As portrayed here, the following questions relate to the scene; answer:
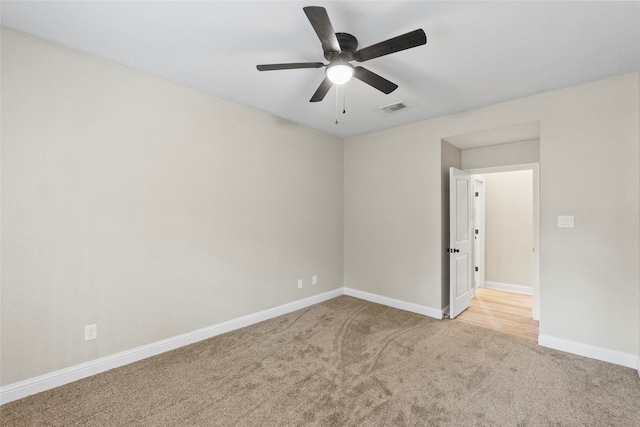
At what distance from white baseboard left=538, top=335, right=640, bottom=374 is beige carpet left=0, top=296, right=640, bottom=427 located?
3.5 inches

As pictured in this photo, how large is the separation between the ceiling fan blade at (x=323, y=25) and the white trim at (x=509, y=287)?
5323 millimetres

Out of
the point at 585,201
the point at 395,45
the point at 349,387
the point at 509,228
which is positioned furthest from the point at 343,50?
the point at 509,228

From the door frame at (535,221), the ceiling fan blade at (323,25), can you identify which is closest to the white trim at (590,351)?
the door frame at (535,221)

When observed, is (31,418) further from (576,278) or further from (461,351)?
(576,278)

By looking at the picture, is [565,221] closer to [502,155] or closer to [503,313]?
[502,155]

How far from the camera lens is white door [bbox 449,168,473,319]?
380 cm

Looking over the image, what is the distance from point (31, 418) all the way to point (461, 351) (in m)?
3.48

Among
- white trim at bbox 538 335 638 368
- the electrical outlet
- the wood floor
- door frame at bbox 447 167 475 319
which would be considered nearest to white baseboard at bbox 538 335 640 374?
white trim at bbox 538 335 638 368

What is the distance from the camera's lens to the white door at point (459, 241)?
380 centimetres

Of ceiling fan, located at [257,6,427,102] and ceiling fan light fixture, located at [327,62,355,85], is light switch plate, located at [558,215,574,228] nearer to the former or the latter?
ceiling fan, located at [257,6,427,102]

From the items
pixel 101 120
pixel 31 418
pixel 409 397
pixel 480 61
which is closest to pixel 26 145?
pixel 101 120

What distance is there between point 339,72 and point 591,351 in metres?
3.47

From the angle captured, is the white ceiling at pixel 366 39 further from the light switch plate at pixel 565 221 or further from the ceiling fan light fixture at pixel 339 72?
the light switch plate at pixel 565 221

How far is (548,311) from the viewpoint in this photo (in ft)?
9.71
